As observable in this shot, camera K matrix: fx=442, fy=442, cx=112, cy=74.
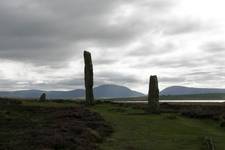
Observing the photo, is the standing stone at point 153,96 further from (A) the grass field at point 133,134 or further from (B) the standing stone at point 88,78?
(B) the standing stone at point 88,78

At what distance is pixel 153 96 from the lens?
4597 cm

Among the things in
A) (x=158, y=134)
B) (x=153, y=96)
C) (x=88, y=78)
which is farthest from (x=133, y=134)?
(x=88, y=78)

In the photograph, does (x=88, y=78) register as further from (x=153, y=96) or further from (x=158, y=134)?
(x=158, y=134)

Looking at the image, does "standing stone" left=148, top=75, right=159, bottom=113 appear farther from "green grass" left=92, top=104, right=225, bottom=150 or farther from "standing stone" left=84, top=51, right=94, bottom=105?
"standing stone" left=84, top=51, right=94, bottom=105

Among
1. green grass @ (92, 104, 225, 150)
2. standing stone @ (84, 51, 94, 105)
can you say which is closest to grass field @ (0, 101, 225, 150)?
green grass @ (92, 104, 225, 150)

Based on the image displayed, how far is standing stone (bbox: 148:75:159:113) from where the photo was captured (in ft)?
148

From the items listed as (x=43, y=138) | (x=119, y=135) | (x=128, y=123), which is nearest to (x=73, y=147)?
(x=43, y=138)

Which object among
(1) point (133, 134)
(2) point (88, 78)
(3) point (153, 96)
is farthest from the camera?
(2) point (88, 78)

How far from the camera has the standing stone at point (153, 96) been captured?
44969 mm

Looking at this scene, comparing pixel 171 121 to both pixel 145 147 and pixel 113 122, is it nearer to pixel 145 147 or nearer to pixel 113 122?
pixel 113 122

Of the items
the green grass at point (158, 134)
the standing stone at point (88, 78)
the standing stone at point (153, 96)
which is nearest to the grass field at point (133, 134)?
the green grass at point (158, 134)

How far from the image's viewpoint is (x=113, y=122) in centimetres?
3475

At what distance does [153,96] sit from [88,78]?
41.6ft

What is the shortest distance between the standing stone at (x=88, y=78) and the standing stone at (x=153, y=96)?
36.3 ft
